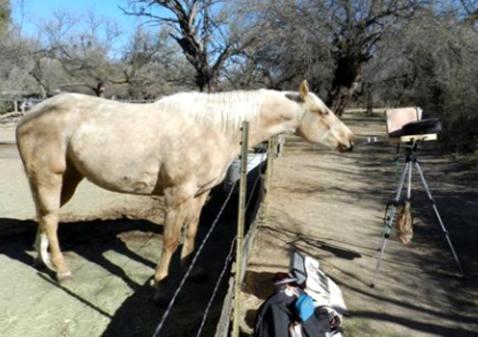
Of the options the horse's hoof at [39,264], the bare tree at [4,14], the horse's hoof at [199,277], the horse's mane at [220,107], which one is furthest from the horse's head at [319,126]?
the bare tree at [4,14]

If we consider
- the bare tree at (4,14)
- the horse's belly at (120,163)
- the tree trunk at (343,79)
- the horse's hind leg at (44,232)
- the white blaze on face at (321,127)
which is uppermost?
the bare tree at (4,14)

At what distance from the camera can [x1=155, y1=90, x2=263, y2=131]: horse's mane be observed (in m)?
3.87

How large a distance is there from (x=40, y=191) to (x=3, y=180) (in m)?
5.24

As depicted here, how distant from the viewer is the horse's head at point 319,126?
389 cm

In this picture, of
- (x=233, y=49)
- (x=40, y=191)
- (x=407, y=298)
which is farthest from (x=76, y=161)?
(x=233, y=49)

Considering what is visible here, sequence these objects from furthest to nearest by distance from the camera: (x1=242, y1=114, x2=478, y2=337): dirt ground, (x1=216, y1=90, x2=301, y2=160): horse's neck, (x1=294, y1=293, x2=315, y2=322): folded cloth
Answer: (x1=216, y1=90, x2=301, y2=160): horse's neck → (x1=242, y1=114, x2=478, y2=337): dirt ground → (x1=294, y1=293, x2=315, y2=322): folded cloth

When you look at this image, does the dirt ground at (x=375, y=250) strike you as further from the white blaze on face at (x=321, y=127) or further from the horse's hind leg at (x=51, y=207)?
the horse's hind leg at (x=51, y=207)

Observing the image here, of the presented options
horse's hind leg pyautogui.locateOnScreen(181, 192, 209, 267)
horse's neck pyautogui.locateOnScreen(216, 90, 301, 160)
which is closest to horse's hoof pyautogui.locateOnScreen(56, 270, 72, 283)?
horse's hind leg pyautogui.locateOnScreen(181, 192, 209, 267)

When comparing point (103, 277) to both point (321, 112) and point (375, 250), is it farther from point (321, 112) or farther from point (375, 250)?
point (375, 250)

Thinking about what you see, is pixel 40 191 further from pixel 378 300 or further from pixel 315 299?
pixel 378 300

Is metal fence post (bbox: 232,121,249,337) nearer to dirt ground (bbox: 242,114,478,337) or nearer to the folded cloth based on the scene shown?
the folded cloth

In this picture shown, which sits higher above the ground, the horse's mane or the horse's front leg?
the horse's mane

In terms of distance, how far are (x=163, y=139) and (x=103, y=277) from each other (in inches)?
58.2

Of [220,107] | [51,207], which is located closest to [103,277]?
[51,207]
